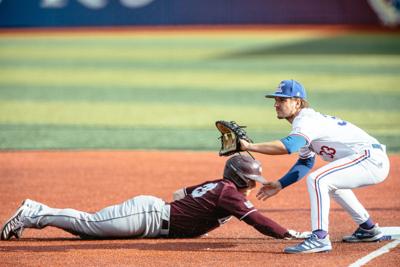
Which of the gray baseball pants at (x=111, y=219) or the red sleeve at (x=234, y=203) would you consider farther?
the gray baseball pants at (x=111, y=219)

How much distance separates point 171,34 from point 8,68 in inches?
380

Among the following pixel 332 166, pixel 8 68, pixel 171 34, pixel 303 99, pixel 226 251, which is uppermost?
pixel 171 34

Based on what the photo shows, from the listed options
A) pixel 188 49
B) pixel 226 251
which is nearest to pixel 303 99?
pixel 226 251

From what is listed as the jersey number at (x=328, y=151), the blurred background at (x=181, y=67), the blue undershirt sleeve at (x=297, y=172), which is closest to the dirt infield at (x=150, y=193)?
the blue undershirt sleeve at (x=297, y=172)

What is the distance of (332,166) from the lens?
288 inches

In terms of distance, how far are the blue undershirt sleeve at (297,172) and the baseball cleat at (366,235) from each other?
688mm

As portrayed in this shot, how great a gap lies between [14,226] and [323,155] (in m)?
2.70

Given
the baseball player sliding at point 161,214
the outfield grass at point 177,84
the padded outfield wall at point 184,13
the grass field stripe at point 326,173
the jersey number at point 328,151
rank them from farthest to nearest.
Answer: the padded outfield wall at point 184,13, the outfield grass at point 177,84, the baseball player sliding at point 161,214, the jersey number at point 328,151, the grass field stripe at point 326,173

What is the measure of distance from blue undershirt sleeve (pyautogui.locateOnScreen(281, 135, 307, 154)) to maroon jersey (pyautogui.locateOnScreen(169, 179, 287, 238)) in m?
0.73

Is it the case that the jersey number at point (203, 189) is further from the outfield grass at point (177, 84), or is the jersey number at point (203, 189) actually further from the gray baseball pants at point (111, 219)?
the outfield grass at point (177, 84)

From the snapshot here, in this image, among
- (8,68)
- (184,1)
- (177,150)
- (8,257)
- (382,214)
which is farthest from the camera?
(184,1)

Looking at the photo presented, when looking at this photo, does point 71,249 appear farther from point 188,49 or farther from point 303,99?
point 188,49

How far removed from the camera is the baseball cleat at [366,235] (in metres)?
7.77

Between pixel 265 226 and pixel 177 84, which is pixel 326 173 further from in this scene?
pixel 177 84
